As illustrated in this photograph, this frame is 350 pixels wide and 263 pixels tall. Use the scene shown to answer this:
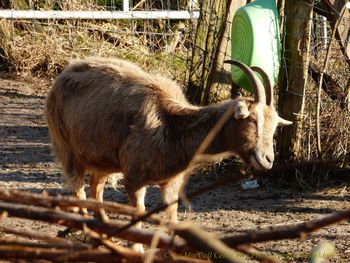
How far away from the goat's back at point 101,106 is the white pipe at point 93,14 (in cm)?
560

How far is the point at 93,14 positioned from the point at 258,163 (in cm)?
732

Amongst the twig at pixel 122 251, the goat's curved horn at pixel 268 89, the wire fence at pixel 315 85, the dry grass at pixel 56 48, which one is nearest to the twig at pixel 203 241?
the twig at pixel 122 251

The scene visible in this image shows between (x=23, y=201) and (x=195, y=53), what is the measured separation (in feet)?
24.5

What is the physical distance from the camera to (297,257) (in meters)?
6.30

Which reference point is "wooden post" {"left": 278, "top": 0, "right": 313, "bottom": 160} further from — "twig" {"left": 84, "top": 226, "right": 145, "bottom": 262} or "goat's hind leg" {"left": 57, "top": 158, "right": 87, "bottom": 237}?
"twig" {"left": 84, "top": 226, "right": 145, "bottom": 262}

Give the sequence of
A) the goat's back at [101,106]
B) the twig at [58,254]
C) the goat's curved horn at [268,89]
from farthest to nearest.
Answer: the goat's back at [101,106]
the goat's curved horn at [268,89]
the twig at [58,254]

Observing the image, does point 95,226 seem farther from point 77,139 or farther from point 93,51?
point 93,51

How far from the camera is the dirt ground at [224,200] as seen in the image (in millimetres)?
6770

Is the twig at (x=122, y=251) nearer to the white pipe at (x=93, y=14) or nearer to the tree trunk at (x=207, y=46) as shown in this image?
the tree trunk at (x=207, y=46)

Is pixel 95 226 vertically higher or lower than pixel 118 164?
higher

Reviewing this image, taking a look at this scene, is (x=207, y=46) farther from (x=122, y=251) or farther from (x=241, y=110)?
(x=122, y=251)

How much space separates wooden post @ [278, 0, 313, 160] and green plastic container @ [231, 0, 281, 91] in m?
0.16

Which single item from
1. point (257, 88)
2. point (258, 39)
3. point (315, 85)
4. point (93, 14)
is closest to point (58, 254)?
point (257, 88)

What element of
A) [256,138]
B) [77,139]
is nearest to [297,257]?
→ [256,138]
